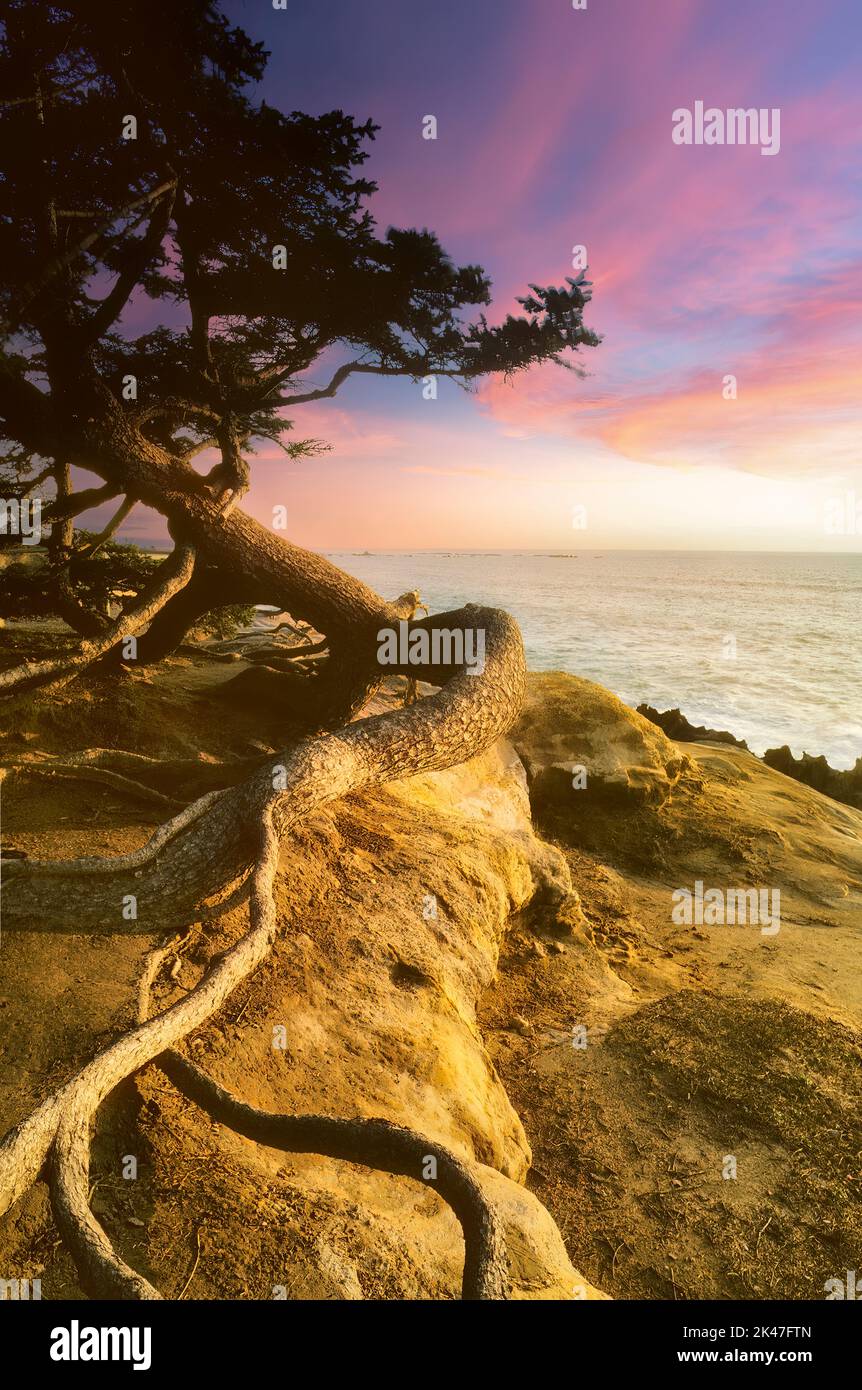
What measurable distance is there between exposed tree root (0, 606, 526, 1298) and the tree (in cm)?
2

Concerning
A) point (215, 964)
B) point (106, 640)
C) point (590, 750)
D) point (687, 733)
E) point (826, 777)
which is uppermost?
point (106, 640)

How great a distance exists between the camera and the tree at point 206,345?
4.22 meters

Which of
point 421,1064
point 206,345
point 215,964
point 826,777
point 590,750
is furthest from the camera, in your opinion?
point 826,777

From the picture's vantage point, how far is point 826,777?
1316 centimetres

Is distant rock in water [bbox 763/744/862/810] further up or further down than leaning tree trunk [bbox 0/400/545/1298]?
further down

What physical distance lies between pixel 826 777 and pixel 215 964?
45.9 feet

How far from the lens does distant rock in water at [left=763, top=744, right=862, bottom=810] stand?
1288 centimetres

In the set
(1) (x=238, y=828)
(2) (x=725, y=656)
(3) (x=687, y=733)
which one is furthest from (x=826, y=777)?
(2) (x=725, y=656)

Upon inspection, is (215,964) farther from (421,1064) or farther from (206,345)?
(206,345)

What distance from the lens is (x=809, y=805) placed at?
1094 centimetres

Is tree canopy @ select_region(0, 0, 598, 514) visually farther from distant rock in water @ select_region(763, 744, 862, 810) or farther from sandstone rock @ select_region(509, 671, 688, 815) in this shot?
distant rock in water @ select_region(763, 744, 862, 810)

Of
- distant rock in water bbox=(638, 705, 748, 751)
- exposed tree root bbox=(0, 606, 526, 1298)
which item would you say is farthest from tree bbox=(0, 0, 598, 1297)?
distant rock in water bbox=(638, 705, 748, 751)

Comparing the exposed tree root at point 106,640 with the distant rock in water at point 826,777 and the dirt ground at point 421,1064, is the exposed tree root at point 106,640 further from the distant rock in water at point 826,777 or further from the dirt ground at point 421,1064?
the distant rock in water at point 826,777
